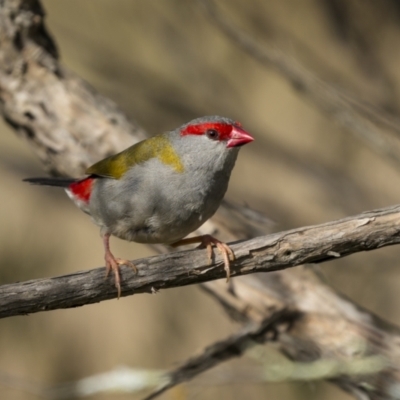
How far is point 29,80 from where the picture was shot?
165 inches

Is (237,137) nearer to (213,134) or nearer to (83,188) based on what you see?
(213,134)

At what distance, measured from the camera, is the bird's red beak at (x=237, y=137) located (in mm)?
3268

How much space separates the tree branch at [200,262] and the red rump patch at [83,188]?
3.34 feet

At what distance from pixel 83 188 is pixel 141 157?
1.69 feet

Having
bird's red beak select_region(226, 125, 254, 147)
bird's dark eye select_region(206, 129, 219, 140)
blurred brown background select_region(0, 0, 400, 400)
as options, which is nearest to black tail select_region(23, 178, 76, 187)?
bird's dark eye select_region(206, 129, 219, 140)

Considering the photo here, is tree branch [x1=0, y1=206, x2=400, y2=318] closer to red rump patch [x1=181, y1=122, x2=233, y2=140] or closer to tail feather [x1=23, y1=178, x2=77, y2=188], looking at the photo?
red rump patch [x1=181, y1=122, x2=233, y2=140]

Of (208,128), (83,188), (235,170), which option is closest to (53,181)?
(83,188)

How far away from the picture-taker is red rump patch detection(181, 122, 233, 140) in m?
3.32

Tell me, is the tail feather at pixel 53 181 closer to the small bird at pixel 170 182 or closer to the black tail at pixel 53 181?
the black tail at pixel 53 181

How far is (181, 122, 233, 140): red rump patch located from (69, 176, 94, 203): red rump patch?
25.7 inches

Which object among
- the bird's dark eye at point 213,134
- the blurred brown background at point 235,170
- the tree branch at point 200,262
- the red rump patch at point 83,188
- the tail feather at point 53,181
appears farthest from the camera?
the blurred brown background at point 235,170

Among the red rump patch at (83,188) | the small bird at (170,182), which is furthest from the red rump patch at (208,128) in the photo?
the red rump patch at (83,188)

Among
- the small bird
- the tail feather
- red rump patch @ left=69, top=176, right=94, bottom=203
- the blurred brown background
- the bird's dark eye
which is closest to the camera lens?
the small bird

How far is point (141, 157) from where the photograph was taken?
Answer: 3.43 m
